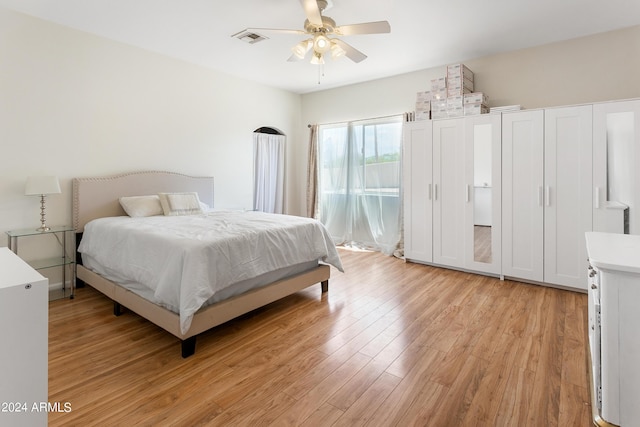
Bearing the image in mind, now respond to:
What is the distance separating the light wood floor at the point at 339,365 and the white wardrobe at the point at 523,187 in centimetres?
64

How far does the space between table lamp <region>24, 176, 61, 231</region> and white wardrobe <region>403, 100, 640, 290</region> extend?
3951 mm

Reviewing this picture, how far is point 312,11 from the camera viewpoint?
2.43m

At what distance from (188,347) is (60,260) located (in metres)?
2.20

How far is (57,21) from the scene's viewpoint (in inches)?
128

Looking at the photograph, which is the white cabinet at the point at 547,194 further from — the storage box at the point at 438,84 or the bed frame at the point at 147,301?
the bed frame at the point at 147,301

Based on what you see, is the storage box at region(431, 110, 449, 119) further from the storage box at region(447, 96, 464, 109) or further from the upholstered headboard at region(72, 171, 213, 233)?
the upholstered headboard at region(72, 171, 213, 233)

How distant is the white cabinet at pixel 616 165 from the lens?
3.03 meters

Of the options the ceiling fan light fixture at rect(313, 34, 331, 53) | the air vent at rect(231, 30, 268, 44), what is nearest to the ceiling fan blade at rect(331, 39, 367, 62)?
the ceiling fan light fixture at rect(313, 34, 331, 53)

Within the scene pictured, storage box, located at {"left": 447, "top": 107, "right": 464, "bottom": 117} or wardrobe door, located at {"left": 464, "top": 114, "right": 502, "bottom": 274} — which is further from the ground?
storage box, located at {"left": 447, "top": 107, "right": 464, "bottom": 117}

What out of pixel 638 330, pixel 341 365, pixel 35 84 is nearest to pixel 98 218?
pixel 35 84

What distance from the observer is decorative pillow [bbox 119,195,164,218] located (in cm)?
363

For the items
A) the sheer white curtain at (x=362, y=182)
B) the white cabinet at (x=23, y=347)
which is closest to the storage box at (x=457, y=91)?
the sheer white curtain at (x=362, y=182)

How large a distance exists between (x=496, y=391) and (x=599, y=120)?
2879 mm

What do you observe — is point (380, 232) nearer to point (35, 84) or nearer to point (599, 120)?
point (599, 120)
